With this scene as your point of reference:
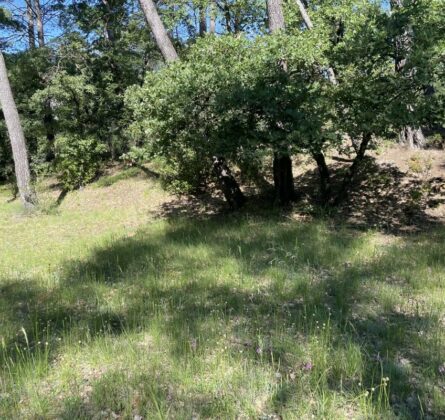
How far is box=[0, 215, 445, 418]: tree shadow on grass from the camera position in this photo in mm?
2973

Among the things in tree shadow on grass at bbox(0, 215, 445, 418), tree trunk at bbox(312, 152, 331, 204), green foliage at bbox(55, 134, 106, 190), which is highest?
green foliage at bbox(55, 134, 106, 190)

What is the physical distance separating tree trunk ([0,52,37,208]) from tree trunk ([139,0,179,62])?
223 inches

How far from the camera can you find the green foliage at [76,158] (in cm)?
1393

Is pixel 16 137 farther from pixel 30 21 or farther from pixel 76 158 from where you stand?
pixel 30 21

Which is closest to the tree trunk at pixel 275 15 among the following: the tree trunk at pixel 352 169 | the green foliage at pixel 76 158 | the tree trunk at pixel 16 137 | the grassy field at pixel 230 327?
the tree trunk at pixel 352 169

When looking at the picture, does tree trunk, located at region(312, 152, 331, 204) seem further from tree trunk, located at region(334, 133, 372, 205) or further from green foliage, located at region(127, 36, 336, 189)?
green foliage, located at region(127, 36, 336, 189)

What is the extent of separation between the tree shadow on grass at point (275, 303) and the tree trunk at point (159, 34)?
15.5ft

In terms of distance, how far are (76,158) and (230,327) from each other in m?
12.1

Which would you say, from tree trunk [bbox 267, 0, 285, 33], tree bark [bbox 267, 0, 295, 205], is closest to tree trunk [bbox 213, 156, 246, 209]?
tree bark [bbox 267, 0, 295, 205]

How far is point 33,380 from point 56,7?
2041 centimetres

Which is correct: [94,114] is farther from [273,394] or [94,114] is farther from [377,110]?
[273,394]

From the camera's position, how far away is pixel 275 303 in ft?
14.3

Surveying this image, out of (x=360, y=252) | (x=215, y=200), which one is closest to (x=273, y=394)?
(x=360, y=252)

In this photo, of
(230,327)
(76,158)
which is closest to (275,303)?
(230,327)
